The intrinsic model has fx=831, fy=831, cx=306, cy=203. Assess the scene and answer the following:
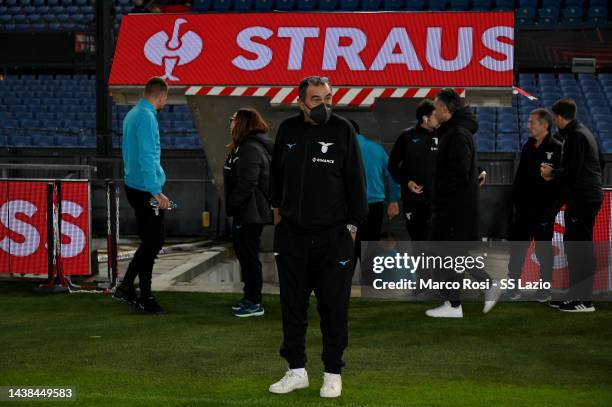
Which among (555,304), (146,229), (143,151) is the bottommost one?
(555,304)

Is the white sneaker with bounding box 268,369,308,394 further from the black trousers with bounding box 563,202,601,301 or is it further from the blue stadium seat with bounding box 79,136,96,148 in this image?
the blue stadium seat with bounding box 79,136,96,148

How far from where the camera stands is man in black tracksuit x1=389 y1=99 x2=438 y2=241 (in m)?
8.50

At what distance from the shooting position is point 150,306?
7.73 metres

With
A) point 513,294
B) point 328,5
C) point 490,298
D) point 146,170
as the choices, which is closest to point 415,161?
point 490,298

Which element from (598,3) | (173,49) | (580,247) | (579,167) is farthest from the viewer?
(598,3)

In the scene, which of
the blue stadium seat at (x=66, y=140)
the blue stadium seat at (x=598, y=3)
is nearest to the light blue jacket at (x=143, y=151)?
the blue stadium seat at (x=66, y=140)

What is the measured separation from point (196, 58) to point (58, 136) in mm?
12289

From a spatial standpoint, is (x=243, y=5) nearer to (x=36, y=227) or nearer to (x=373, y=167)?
(x=36, y=227)

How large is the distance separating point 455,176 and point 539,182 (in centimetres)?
128

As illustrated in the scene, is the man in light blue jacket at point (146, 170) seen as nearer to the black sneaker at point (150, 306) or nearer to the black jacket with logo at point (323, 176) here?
the black sneaker at point (150, 306)

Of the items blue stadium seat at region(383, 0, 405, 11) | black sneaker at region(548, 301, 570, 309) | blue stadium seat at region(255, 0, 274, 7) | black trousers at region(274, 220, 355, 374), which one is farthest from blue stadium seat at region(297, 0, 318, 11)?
black trousers at region(274, 220, 355, 374)

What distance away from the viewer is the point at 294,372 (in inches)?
197

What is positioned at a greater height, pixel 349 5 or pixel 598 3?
pixel 349 5

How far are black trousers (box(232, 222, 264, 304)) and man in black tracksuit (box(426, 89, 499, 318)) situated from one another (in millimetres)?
1645
